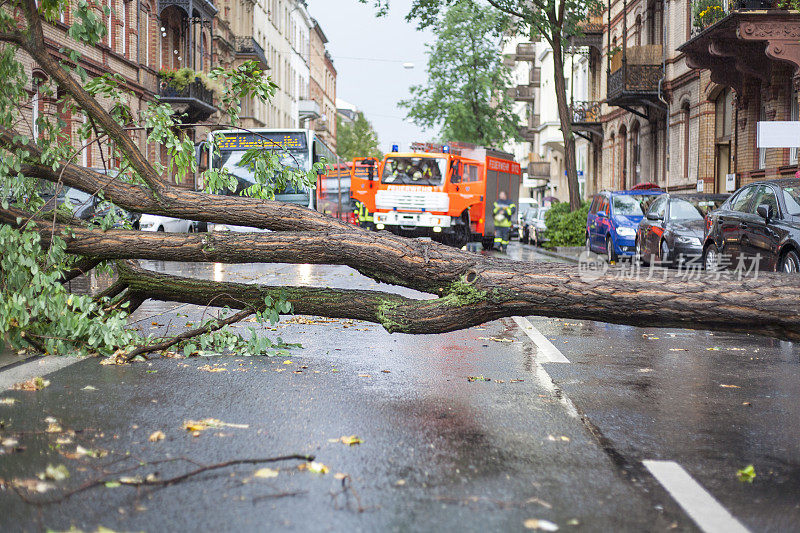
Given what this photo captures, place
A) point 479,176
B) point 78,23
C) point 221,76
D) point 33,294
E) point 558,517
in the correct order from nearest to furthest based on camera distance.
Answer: point 558,517, point 33,294, point 78,23, point 221,76, point 479,176

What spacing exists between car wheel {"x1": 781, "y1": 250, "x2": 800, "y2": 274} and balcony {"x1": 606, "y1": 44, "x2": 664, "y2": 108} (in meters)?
22.8

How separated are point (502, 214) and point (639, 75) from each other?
26.9ft

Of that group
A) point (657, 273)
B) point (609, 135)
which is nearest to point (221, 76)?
point (657, 273)

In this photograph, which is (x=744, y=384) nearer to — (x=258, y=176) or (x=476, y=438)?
(x=476, y=438)

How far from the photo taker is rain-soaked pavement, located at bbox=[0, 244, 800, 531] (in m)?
3.88

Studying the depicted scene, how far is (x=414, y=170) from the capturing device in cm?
2748

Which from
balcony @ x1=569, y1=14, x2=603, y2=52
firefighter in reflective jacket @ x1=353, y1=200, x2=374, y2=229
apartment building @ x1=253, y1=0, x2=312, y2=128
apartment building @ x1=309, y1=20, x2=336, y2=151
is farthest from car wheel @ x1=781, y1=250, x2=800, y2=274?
apartment building @ x1=309, y1=20, x2=336, y2=151

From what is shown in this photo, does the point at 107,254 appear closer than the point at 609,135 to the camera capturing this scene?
Yes

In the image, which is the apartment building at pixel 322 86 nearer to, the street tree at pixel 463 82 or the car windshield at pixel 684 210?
the street tree at pixel 463 82

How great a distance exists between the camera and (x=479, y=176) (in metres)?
28.1

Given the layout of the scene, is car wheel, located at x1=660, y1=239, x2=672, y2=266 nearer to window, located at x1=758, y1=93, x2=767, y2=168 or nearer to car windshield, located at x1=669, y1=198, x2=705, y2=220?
car windshield, located at x1=669, y1=198, x2=705, y2=220

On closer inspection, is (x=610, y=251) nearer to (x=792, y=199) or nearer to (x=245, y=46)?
(x=792, y=199)

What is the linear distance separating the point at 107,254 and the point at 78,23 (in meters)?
1.80

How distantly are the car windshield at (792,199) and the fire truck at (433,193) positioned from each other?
→ 49.4ft
